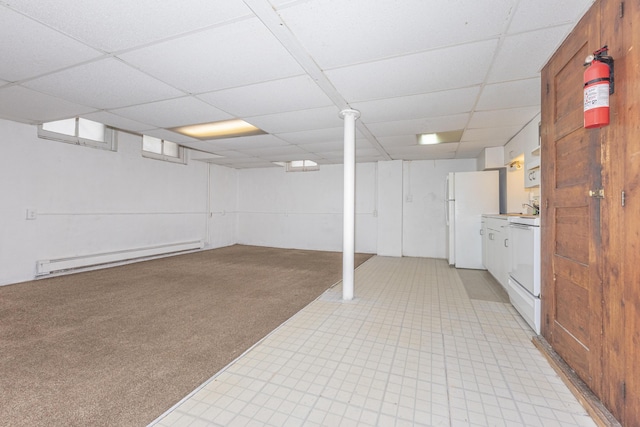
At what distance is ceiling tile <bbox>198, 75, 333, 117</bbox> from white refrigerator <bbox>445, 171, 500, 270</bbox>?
3.29 meters

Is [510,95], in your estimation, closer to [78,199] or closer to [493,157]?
[493,157]

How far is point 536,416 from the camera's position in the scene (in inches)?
57.7

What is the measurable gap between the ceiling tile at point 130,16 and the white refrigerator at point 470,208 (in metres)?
4.65

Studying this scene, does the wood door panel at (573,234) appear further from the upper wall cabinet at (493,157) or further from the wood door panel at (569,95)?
the upper wall cabinet at (493,157)

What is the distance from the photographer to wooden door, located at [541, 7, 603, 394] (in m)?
1.56

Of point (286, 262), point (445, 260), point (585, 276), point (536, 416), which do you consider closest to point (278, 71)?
point (585, 276)

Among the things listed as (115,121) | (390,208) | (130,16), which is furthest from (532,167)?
(115,121)

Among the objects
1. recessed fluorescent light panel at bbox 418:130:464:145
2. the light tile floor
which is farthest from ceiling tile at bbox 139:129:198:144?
recessed fluorescent light panel at bbox 418:130:464:145

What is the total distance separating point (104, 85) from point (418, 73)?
300 centimetres

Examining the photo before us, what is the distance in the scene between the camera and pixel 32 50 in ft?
6.91

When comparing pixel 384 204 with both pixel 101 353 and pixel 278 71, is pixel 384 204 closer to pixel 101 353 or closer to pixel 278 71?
pixel 278 71

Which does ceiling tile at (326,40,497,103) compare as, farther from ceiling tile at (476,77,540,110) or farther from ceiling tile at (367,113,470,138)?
ceiling tile at (367,113,470,138)

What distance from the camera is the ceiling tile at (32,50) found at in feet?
6.01

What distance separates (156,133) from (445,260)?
6.12 m
